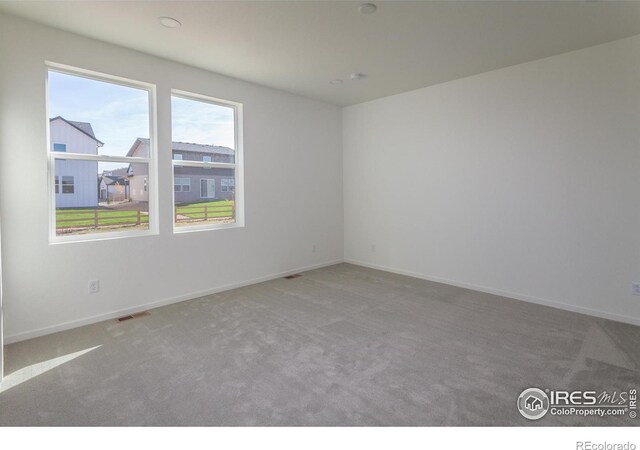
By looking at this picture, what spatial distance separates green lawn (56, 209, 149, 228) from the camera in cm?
318

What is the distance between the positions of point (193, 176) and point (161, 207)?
0.58m

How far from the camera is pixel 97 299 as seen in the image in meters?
3.31

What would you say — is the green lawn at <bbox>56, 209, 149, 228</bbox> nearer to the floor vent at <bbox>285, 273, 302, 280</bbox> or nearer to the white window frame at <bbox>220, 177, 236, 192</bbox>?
the white window frame at <bbox>220, 177, 236, 192</bbox>

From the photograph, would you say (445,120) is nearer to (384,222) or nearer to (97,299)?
(384,222)

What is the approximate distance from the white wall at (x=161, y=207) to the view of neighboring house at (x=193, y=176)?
0.57 ft

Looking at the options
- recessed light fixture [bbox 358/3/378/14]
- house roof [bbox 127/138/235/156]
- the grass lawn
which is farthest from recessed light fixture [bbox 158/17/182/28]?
the grass lawn

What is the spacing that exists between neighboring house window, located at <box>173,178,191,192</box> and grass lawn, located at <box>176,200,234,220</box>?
18 cm

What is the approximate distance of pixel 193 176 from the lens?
161 inches

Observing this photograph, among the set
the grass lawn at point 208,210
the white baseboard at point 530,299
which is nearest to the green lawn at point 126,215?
the grass lawn at point 208,210

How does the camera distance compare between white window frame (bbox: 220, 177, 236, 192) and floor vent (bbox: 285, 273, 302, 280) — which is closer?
white window frame (bbox: 220, 177, 236, 192)

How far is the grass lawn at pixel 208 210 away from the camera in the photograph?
401cm

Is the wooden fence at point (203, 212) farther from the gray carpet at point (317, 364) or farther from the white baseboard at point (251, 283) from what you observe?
the gray carpet at point (317, 364)

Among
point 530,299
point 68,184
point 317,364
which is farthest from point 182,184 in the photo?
point 530,299

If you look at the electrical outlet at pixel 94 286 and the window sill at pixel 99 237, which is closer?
the window sill at pixel 99 237
